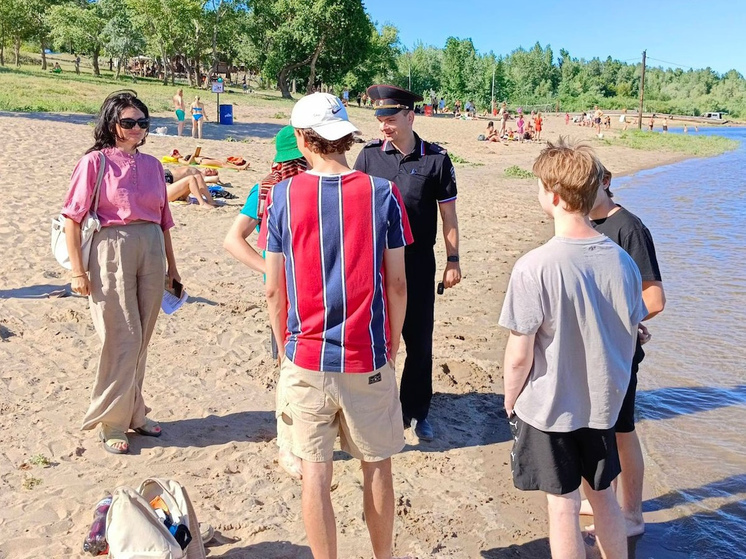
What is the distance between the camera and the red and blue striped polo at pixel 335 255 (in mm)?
2705

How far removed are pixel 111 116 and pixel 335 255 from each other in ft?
6.71

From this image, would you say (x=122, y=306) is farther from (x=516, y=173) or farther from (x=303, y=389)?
(x=516, y=173)

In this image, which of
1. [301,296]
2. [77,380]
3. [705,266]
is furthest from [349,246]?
[705,266]

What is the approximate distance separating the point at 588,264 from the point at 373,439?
1106 mm

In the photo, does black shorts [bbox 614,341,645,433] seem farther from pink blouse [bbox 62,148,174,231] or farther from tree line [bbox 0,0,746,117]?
tree line [bbox 0,0,746,117]

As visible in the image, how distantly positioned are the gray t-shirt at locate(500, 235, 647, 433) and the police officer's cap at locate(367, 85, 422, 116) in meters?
1.86

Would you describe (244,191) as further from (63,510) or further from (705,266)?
(63,510)

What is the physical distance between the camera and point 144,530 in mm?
2969

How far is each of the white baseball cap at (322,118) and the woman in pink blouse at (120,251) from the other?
1635 mm

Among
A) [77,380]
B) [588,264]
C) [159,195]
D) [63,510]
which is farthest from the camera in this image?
[77,380]

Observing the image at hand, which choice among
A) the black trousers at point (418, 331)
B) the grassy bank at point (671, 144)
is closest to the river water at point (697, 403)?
the black trousers at point (418, 331)

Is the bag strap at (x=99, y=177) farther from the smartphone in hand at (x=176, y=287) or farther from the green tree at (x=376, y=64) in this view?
the green tree at (x=376, y=64)

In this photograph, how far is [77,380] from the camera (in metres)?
5.31

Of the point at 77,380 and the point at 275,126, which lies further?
the point at 275,126
